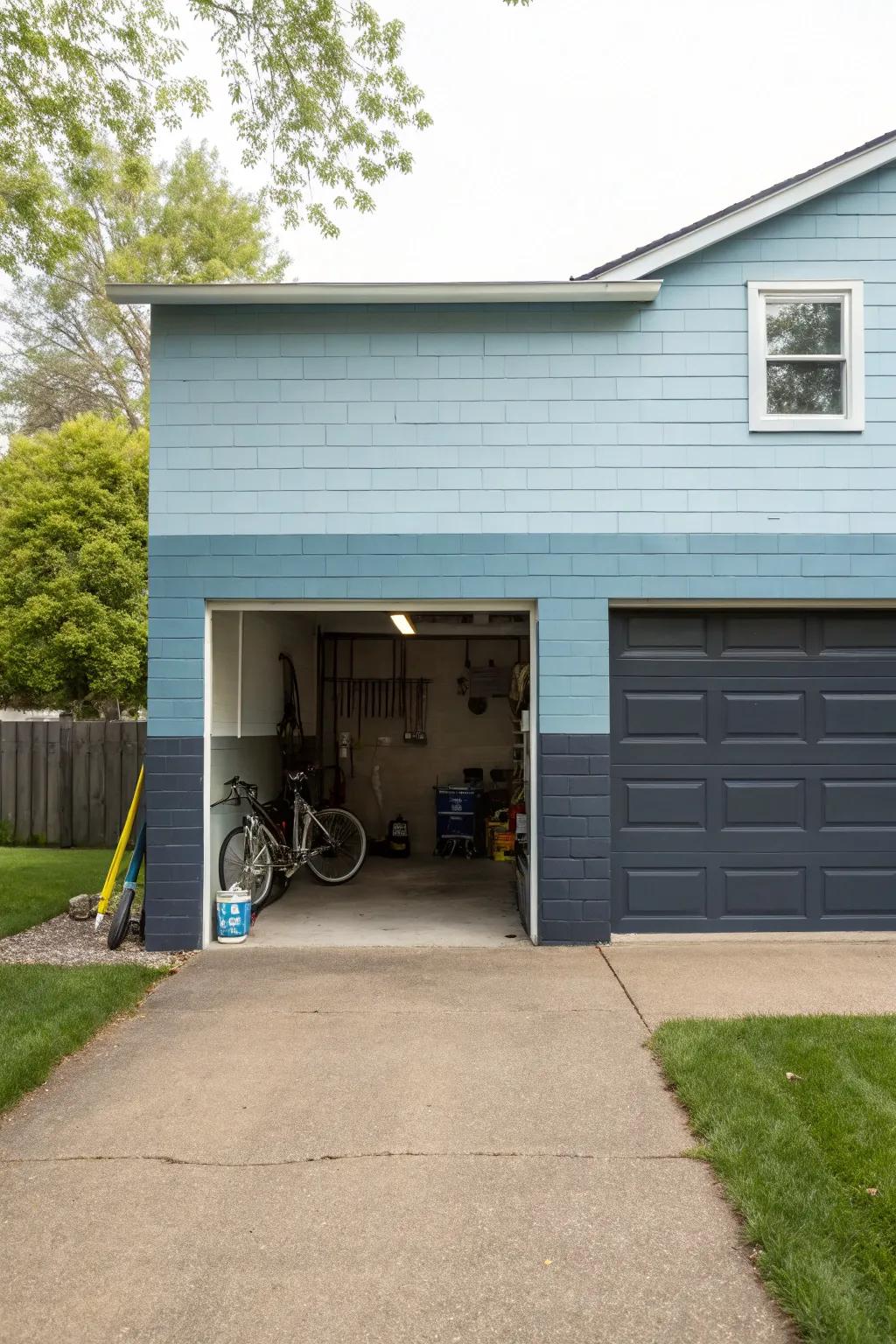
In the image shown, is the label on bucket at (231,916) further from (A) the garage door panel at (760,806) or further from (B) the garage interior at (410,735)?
(A) the garage door panel at (760,806)

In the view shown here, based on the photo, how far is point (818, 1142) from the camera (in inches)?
148

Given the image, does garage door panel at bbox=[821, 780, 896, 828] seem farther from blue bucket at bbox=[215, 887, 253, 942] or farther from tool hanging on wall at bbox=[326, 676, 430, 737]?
tool hanging on wall at bbox=[326, 676, 430, 737]

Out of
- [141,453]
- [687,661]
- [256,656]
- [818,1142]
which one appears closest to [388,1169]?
[818,1142]

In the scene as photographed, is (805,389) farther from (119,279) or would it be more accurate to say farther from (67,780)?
(119,279)

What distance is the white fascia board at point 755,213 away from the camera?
7.10 metres

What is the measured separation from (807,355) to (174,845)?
552 cm

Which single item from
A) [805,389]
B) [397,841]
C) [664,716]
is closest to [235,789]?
[664,716]

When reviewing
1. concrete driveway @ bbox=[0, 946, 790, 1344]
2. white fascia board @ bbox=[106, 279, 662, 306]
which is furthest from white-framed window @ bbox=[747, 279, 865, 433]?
concrete driveway @ bbox=[0, 946, 790, 1344]

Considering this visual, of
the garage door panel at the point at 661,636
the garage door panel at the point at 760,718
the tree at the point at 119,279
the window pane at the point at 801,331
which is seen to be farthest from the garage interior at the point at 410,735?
the tree at the point at 119,279

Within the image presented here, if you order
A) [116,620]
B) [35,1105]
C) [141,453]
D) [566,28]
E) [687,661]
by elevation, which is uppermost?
[566,28]

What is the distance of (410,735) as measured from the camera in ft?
41.1

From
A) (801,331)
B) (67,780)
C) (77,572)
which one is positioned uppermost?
(801,331)

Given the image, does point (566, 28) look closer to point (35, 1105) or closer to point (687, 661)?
point (687, 661)

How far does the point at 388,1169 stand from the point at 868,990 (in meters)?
3.37
